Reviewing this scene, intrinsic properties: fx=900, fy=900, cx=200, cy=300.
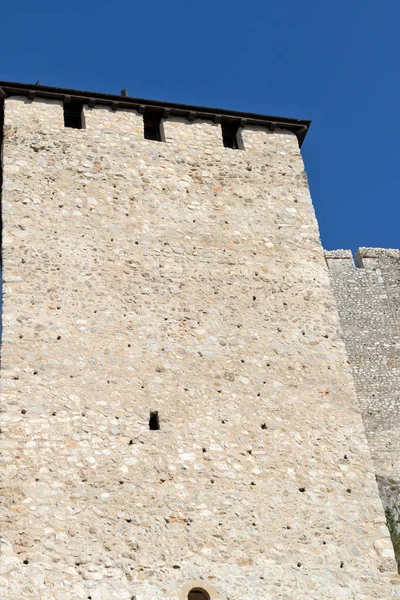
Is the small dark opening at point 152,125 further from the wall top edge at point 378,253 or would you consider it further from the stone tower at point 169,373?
the wall top edge at point 378,253

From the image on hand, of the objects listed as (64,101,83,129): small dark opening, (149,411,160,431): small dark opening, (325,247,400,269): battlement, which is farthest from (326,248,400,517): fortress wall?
(64,101,83,129): small dark opening

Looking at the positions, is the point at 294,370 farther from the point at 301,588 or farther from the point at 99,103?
the point at 99,103

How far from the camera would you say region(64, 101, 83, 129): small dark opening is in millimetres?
15203

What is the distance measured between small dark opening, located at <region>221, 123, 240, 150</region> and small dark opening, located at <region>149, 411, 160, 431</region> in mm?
5732

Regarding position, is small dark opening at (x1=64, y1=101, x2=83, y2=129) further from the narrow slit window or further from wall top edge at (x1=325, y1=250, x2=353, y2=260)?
wall top edge at (x1=325, y1=250, x2=353, y2=260)

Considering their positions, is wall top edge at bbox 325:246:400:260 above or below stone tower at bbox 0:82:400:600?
above

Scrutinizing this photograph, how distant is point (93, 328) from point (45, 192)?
2.49 metres

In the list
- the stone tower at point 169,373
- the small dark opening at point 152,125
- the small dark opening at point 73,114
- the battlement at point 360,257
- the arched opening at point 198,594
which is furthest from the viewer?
the battlement at point 360,257

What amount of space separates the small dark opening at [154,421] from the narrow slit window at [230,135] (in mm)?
5683

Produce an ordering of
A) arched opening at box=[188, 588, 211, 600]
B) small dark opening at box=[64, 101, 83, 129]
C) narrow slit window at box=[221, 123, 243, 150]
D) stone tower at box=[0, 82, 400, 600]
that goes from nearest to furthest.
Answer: arched opening at box=[188, 588, 211, 600], stone tower at box=[0, 82, 400, 600], small dark opening at box=[64, 101, 83, 129], narrow slit window at box=[221, 123, 243, 150]

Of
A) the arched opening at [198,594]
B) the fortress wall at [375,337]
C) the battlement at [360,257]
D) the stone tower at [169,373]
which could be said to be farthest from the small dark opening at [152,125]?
the battlement at [360,257]

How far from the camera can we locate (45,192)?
13891 mm

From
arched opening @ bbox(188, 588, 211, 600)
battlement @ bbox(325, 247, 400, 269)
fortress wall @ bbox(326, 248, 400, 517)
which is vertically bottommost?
arched opening @ bbox(188, 588, 211, 600)

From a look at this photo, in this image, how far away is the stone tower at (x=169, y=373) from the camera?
11305 mm
